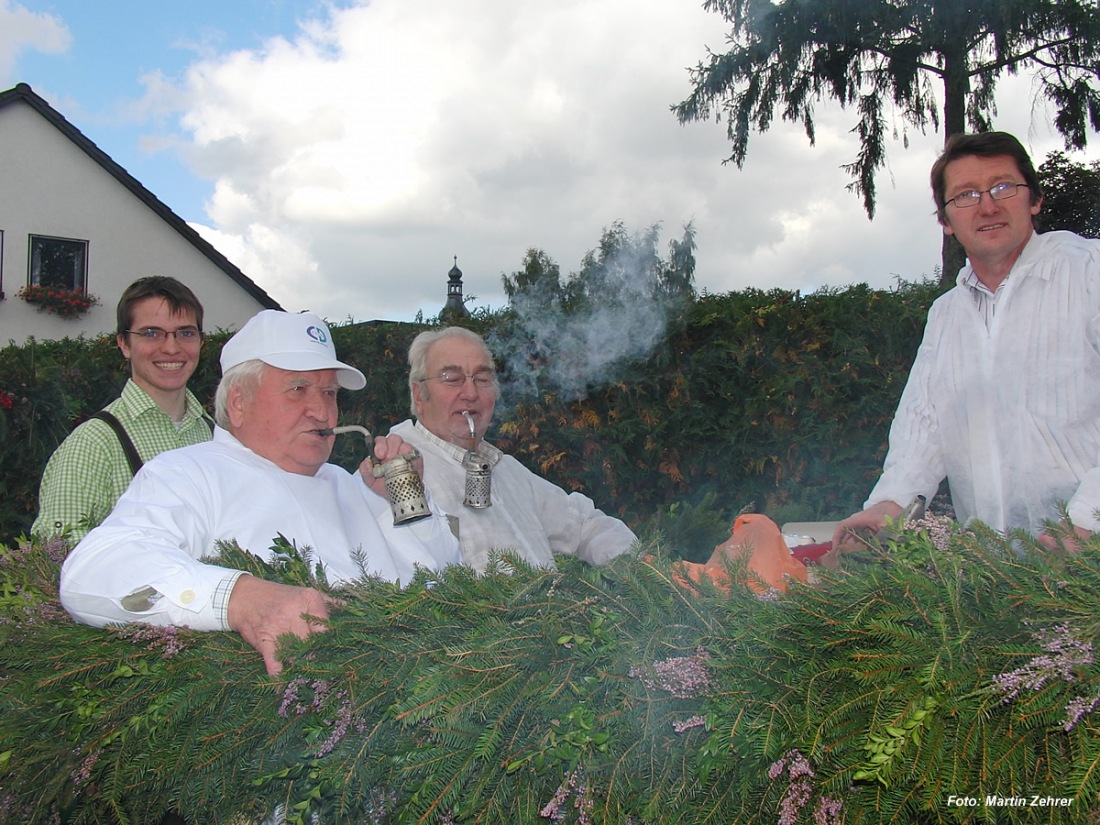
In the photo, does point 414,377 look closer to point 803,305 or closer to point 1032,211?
point 1032,211

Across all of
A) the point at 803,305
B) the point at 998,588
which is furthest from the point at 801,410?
the point at 998,588

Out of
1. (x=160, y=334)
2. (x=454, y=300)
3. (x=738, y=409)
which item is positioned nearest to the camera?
(x=160, y=334)

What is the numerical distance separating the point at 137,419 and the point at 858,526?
2535 millimetres

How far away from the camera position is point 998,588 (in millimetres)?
1425

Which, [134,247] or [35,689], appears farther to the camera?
[134,247]

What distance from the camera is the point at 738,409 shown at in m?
5.63

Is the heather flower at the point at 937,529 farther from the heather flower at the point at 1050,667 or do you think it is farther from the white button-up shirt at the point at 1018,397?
the white button-up shirt at the point at 1018,397

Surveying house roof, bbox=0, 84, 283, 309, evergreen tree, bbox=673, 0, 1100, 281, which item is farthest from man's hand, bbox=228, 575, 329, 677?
house roof, bbox=0, 84, 283, 309

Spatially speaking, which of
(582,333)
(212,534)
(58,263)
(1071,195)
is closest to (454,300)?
(582,333)

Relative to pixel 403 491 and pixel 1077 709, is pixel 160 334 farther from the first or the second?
pixel 1077 709

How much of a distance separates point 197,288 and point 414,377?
807 inches

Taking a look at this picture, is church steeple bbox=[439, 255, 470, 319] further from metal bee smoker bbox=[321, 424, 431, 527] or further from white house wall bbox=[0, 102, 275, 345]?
white house wall bbox=[0, 102, 275, 345]

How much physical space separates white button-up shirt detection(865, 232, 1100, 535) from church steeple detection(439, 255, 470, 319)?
171 inches

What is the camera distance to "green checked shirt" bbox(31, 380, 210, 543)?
303 cm
